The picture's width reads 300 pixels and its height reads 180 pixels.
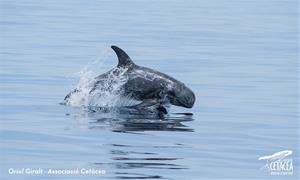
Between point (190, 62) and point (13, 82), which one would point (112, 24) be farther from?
point (13, 82)

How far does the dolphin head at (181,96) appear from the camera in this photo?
62.8 feet

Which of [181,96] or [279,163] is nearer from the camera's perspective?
[279,163]

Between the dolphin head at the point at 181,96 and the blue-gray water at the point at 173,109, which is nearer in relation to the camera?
the blue-gray water at the point at 173,109

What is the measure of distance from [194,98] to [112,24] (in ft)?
66.0

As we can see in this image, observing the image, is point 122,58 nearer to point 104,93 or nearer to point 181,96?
point 104,93

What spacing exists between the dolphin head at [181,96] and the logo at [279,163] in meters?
4.44

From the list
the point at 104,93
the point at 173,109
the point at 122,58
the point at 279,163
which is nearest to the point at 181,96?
the point at 173,109

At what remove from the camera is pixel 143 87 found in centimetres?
1934

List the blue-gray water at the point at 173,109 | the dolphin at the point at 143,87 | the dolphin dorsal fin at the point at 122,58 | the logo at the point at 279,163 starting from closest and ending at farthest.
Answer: the logo at the point at 279,163 < the blue-gray water at the point at 173,109 < the dolphin dorsal fin at the point at 122,58 < the dolphin at the point at 143,87

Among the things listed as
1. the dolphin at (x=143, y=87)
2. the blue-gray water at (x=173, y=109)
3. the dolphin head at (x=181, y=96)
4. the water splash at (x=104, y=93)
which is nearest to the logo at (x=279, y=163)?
the blue-gray water at (x=173, y=109)

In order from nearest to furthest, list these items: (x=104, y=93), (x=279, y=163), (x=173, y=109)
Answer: (x=279, y=163)
(x=173, y=109)
(x=104, y=93)

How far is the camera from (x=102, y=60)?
27.2 meters

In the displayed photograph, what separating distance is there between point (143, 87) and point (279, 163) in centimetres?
560

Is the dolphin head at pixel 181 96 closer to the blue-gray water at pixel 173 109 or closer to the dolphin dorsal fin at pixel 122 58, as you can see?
the blue-gray water at pixel 173 109
